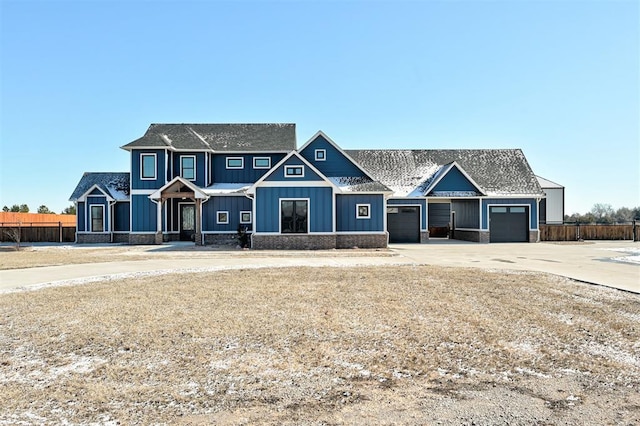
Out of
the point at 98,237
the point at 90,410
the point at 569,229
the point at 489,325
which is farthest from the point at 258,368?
the point at 569,229

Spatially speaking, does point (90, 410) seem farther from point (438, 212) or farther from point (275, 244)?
point (438, 212)

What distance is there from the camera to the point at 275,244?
2306 centimetres

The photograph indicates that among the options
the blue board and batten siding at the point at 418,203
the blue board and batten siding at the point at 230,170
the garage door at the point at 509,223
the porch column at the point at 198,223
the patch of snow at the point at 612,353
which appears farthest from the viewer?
the garage door at the point at 509,223

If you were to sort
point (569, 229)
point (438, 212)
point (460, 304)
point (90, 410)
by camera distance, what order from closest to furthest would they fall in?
point (90, 410)
point (460, 304)
point (569, 229)
point (438, 212)

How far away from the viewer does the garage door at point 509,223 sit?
30000mm

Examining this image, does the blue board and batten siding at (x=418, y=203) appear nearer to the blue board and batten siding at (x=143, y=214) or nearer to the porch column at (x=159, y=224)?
the porch column at (x=159, y=224)

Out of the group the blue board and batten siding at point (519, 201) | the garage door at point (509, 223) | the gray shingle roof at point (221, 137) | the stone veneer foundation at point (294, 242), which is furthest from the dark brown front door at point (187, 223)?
the garage door at point (509, 223)

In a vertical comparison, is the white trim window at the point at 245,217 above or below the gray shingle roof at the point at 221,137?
below

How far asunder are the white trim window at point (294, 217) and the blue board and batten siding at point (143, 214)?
9460 mm

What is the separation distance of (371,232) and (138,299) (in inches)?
661

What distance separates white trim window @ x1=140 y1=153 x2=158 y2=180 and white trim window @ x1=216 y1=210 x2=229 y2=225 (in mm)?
4887

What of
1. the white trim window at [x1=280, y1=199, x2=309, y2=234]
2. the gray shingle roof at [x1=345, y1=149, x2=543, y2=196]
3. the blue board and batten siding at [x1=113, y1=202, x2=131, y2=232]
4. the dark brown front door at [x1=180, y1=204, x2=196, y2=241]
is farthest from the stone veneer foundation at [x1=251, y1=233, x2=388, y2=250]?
the blue board and batten siding at [x1=113, y1=202, x2=131, y2=232]

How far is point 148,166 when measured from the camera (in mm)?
27375

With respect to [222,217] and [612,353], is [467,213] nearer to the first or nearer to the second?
[222,217]
